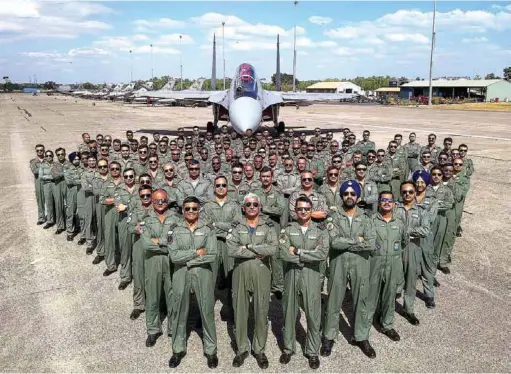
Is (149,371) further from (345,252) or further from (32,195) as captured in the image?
(32,195)

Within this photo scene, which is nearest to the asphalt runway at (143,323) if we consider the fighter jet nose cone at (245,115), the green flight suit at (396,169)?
the green flight suit at (396,169)

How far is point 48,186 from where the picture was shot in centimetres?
901

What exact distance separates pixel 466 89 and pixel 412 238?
85.7 metres

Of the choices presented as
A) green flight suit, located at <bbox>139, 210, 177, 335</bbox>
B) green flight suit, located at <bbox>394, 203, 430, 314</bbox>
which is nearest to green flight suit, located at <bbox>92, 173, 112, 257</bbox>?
green flight suit, located at <bbox>139, 210, 177, 335</bbox>

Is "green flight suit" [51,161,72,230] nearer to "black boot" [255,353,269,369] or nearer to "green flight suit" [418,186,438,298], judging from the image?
"black boot" [255,353,269,369]

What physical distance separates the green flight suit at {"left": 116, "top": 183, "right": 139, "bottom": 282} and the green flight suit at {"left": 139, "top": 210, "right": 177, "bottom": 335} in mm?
Result: 1327

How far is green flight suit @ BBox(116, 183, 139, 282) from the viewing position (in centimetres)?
623

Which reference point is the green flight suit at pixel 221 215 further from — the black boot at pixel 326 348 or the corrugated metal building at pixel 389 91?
the corrugated metal building at pixel 389 91

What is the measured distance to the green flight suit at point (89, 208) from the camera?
760 cm

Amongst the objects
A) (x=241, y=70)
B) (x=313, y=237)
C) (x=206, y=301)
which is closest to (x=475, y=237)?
(x=313, y=237)

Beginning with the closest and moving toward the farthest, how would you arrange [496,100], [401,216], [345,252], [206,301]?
1. [206,301]
2. [345,252]
3. [401,216]
4. [496,100]

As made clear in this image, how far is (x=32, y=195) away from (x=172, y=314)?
10185 millimetres

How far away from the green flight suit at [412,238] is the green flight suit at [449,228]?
1.46 meters

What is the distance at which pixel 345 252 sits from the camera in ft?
15.8
